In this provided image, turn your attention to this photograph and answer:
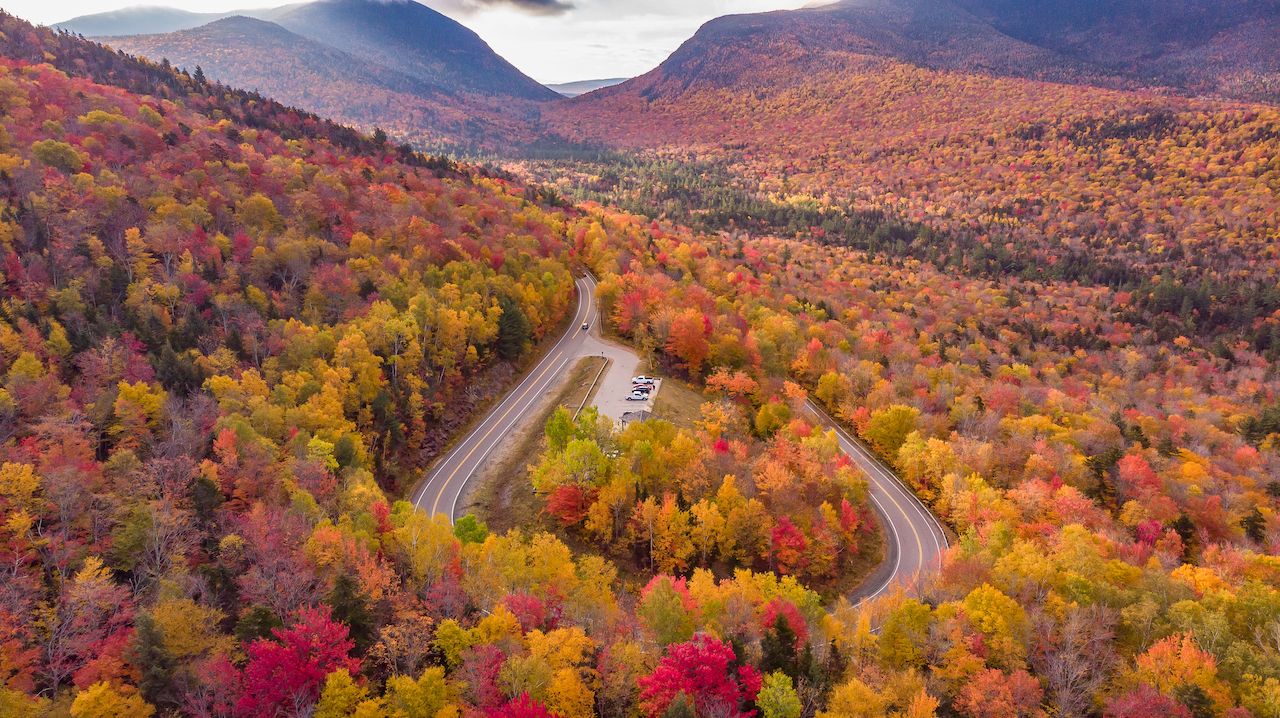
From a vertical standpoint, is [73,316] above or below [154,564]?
above

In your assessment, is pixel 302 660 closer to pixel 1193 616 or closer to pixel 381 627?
pixel 381 627

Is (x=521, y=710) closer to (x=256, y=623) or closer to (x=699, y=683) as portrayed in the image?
(x=699, y=683)

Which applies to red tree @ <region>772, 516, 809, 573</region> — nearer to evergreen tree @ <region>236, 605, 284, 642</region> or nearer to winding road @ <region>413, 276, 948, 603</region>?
winding road @ <region>413, 276, 948, 603</region>

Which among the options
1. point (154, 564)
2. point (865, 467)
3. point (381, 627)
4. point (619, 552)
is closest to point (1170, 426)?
point (865, 467)

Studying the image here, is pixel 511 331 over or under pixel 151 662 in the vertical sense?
over

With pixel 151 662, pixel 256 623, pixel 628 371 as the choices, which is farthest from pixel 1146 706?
pixel 628 371

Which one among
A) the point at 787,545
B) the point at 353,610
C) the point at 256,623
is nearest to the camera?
the point at 256,623

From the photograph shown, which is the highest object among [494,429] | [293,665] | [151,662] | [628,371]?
[628,371]

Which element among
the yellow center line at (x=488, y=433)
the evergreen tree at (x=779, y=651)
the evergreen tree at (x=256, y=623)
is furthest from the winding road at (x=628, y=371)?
the evergreen tree at (x=256, y=623)
